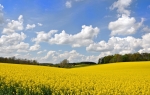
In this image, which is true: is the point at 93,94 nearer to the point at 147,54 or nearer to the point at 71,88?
the point at 71,88

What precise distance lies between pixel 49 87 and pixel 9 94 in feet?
7.42

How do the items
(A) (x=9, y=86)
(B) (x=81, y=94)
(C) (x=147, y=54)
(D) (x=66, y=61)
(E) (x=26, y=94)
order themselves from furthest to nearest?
1. (D) (x=66, y=61)
2. (C) (x=147, y=54)
3. (A) (x=9, y=86)
4. (E) (x=26, y=94)
5. (B) (x=81, y=94)

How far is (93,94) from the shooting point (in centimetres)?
1048

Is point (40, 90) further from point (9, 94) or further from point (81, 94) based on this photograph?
point (81, 94)

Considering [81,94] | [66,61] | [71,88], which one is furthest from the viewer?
[66,61]

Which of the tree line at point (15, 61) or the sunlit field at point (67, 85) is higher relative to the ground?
the tree line at point (15, 61)

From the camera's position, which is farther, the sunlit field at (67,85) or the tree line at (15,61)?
the tree line at (15,61)

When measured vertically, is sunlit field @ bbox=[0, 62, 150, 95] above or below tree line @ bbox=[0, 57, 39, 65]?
below

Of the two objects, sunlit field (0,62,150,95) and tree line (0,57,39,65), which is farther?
tree line (0,57,39,65)

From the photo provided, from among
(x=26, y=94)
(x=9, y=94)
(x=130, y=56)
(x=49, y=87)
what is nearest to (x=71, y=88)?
(x=49, y=87)

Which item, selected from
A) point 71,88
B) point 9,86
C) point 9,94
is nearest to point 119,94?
point 71,88

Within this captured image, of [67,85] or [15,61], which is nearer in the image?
[67,85]

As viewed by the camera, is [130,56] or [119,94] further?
[130,56]

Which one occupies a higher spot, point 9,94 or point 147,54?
point 147,54
